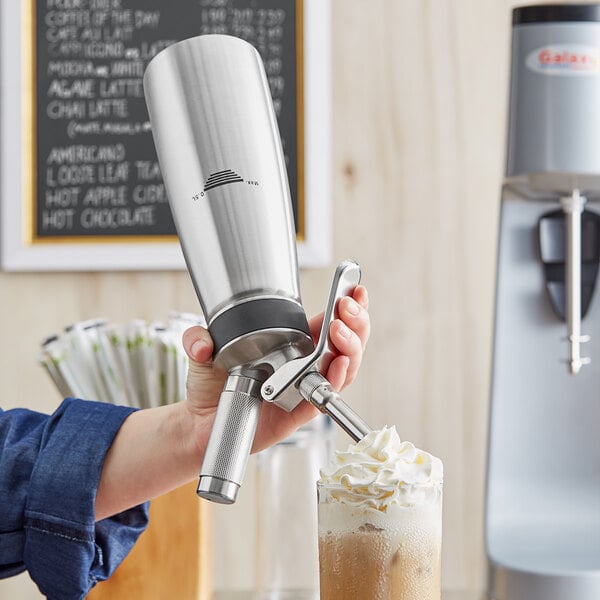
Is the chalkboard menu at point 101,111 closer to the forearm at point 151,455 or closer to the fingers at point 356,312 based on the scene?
the forearm at point 151,455

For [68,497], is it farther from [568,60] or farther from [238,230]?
[568,60]

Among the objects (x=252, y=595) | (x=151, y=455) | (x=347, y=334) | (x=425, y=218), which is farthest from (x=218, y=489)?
(x=425, y=218)

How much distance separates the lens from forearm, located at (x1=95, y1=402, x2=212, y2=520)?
2.70 ft

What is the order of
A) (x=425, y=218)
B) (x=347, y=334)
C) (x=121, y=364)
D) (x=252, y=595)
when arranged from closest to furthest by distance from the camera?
(x=347, y=334)
(x=121, y=364)
(x=252, y=595)
(x=425, y=218)

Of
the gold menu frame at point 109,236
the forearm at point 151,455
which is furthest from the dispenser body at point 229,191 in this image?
the gold menu frame at point 109,236

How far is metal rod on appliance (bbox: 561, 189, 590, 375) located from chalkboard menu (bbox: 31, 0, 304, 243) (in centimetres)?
50

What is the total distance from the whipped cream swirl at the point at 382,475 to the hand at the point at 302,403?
0.20ft

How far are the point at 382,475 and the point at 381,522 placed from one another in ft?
0.09

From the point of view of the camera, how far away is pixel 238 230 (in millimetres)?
591

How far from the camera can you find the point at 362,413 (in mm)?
1476

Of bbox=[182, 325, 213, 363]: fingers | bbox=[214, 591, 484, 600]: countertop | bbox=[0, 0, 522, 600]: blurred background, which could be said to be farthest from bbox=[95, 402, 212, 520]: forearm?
bbox=[0, 0, 522, 600]: blurred background

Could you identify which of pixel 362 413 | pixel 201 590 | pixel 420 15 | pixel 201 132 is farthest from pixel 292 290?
pixel 420 15

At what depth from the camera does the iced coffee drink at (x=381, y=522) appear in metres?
0.57

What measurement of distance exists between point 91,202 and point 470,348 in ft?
2.09
